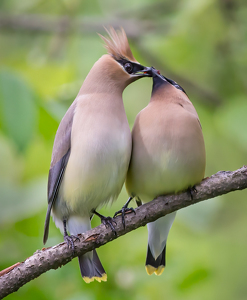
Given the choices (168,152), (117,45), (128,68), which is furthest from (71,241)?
(117,45)

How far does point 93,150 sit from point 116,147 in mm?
175

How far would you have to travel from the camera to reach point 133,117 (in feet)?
21.0

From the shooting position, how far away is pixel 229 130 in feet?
17.1

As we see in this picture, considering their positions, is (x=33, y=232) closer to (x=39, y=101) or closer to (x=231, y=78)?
(x=39, y=101)

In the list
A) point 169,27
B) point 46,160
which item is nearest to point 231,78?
point 169,27

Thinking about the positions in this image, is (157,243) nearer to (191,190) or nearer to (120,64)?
(191,190)

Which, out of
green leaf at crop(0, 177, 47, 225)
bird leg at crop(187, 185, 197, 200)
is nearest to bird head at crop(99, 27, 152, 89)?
bird leg at crop(187, 185, 197, 200)

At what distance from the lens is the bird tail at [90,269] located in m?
→ 4.33

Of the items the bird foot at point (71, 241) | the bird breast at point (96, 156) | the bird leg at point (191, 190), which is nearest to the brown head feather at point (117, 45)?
the bird breast at point (96, 156)

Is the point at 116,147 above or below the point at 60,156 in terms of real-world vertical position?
below

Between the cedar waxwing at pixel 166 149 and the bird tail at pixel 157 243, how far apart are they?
495 millimetres

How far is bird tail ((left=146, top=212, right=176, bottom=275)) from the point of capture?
437 centimetres

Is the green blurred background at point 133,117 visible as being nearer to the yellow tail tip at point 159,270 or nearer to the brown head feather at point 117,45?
the yellow tail tip at point 159,270

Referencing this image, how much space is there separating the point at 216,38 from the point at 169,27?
0.90m
